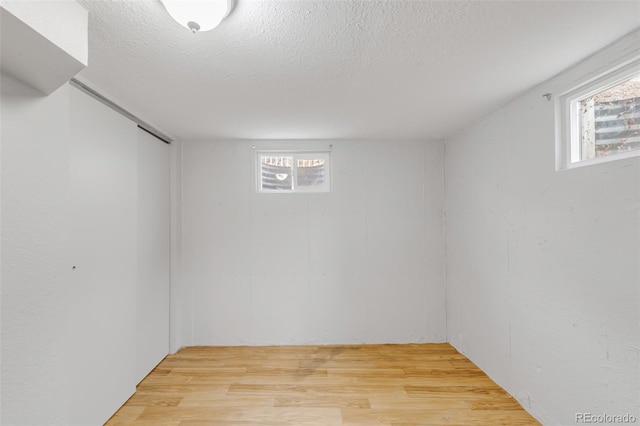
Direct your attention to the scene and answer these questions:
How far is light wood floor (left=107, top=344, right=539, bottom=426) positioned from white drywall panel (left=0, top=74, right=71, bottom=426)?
108cm

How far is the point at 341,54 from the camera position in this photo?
151 cm

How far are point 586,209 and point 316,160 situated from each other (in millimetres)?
2355

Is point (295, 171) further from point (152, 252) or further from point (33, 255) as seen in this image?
point (33, 255)

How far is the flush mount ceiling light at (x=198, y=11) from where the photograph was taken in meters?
1.09

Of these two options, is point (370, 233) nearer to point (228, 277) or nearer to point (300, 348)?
point (300, 348)

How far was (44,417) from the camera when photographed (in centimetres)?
115

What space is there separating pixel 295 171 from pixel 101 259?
1.96m

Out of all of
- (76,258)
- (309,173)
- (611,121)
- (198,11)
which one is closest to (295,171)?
(309,173)

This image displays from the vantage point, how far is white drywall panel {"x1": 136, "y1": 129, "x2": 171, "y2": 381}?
2465 mm

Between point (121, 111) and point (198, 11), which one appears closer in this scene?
point (198, 11)

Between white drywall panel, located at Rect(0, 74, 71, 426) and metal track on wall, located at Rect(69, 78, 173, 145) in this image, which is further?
metal track on wall, located at Rect(69, 78, 173, 145)

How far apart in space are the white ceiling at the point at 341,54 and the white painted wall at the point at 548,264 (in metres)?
0.36

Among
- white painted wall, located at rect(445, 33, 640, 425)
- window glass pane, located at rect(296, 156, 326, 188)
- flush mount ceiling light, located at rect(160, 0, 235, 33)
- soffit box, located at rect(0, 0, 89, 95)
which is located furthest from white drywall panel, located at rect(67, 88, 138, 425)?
white painted wall, located at rect(445, 33, 640, 425)

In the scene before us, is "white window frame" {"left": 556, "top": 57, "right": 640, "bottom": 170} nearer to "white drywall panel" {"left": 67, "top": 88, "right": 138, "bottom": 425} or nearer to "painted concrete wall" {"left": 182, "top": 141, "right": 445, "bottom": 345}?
"painted concrete wall" {"left": 182, "top": 141, "right": 445, "bottom": 345}
